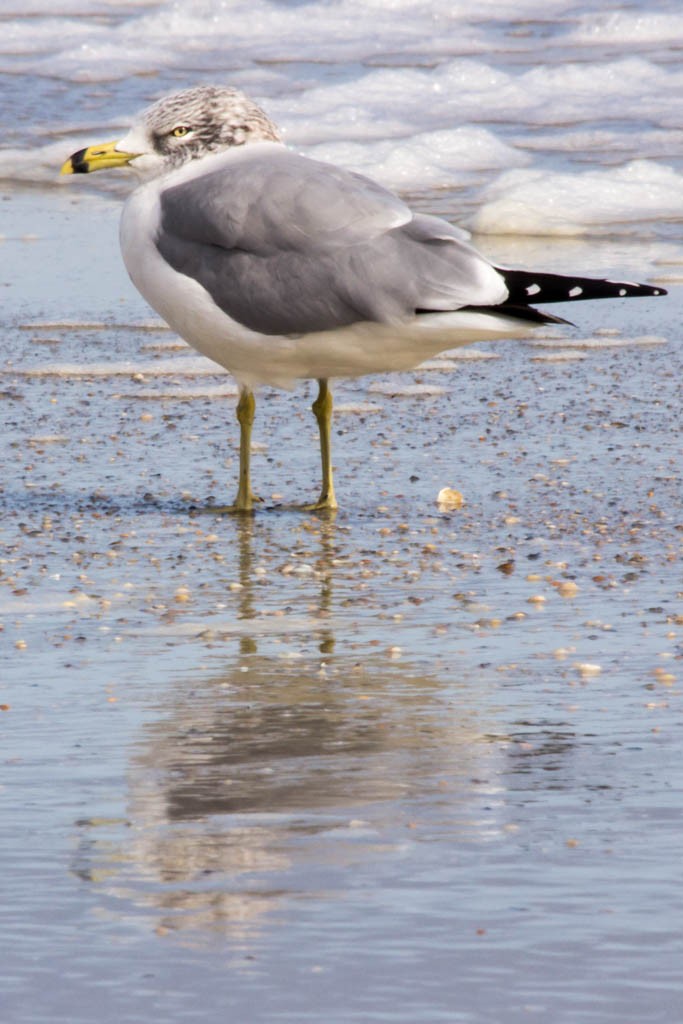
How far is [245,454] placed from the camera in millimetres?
5625

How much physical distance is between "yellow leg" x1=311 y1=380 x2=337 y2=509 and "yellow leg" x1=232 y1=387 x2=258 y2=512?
183 mm

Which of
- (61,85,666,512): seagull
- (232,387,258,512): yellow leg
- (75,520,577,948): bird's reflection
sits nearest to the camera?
(75,520,577,948): bird's reflection

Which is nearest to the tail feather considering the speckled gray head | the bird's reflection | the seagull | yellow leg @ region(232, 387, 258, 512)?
the seagull

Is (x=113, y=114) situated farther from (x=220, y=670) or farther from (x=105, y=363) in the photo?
(x=220, y=670)

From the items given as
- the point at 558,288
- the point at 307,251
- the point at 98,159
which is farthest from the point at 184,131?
the point at 558,288

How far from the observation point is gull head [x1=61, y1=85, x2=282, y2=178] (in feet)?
18.8

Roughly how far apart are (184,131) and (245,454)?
953 mm

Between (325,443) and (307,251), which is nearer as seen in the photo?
(307,251)

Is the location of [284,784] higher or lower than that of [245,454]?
higher

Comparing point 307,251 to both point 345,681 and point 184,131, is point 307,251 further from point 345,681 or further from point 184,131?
point 345,681

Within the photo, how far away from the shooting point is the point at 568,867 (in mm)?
2930

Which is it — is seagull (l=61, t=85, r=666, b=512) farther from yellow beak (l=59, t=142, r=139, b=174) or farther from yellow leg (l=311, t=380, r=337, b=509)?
yellow beak (l=59, t=142, r=139, b=174)

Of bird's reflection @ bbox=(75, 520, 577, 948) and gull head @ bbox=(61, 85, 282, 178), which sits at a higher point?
gull head @ bbox=(61, 85, 282, 178)

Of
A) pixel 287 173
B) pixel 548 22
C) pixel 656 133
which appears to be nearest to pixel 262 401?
pixel 287 173
